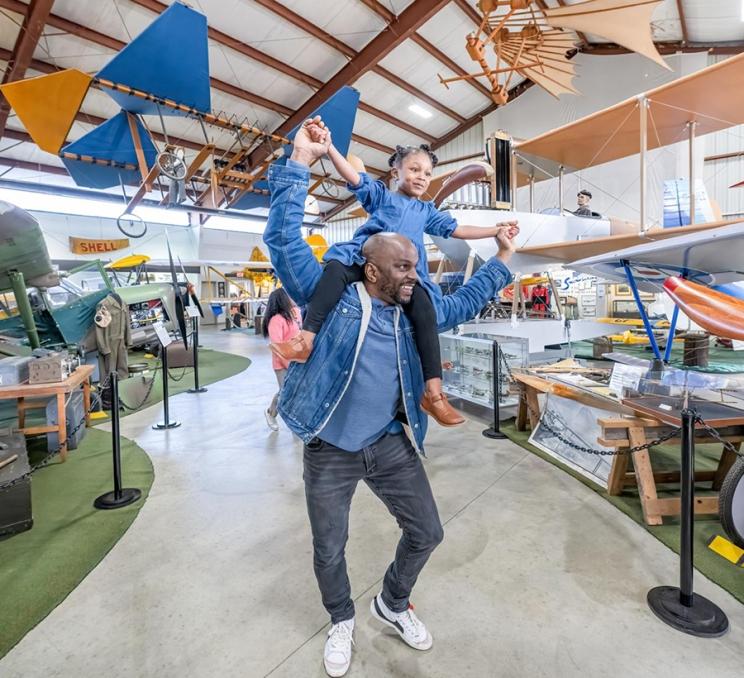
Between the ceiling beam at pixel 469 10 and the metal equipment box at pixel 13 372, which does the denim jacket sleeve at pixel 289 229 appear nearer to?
the metal equipment box at pixel 13 372

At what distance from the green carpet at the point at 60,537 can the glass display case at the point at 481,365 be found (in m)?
3.31

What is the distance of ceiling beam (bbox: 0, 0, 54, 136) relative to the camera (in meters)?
7.33

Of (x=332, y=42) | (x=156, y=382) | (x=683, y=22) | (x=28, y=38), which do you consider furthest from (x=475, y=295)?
(x=683, y=22)

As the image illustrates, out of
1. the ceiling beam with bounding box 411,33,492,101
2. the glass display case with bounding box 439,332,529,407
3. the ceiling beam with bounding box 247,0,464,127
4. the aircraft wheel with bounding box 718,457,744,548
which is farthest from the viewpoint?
the ceiling beam with bounding box 411,33,492,101

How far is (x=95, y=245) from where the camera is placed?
697 inches

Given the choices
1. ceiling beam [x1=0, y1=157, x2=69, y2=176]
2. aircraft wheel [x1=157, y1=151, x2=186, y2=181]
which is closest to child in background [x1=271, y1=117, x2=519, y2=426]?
aircraft wheel [x1=157, y1=151, x2=186, y2=181]

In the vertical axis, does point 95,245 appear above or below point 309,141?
above

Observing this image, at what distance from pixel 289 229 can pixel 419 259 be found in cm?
51

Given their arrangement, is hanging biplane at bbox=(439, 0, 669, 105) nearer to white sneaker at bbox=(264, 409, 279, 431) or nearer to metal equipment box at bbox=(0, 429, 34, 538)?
white sneaker at bbox=(264, 409, 279, 431)

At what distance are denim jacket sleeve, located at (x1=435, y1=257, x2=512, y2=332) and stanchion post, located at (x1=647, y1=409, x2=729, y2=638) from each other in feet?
3.17

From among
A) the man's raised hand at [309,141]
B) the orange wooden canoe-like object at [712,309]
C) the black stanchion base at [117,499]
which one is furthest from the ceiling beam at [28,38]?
the orange wooden canoe-like object at [712,309]

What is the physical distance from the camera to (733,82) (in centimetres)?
443

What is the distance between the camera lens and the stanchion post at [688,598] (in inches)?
63.1

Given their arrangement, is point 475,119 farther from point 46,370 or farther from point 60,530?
point 60,530
